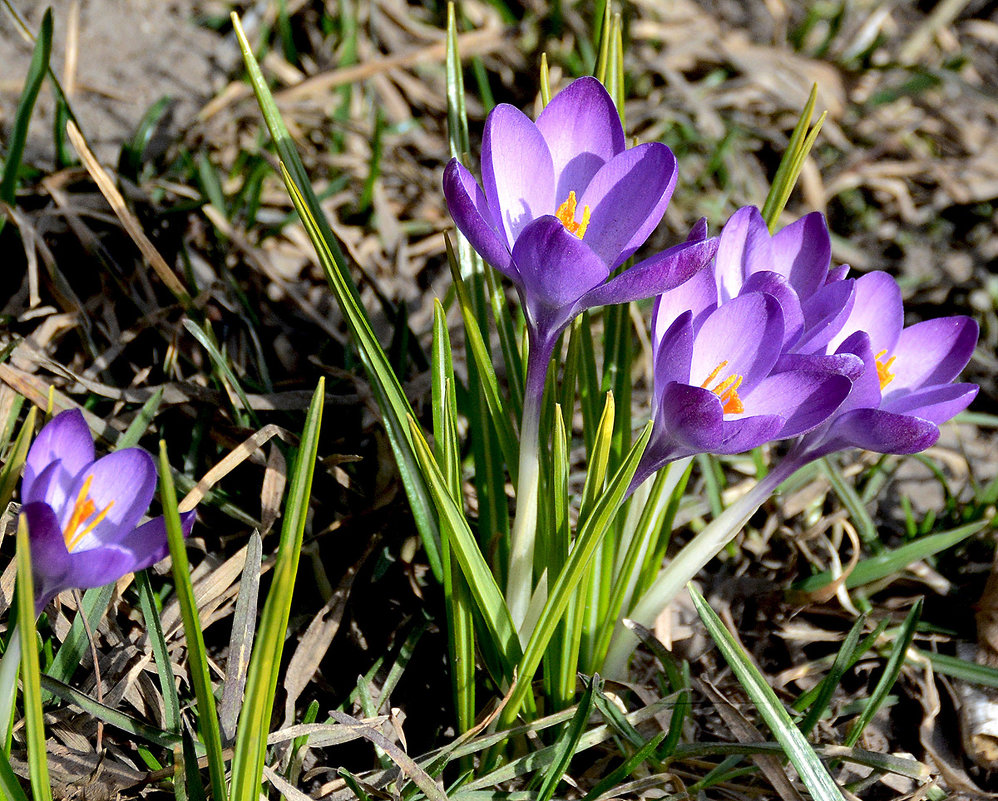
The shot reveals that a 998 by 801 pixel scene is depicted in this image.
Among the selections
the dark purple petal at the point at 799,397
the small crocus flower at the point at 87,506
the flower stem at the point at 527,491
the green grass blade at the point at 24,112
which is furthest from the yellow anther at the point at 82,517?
the green grass blade at the point at 24,112

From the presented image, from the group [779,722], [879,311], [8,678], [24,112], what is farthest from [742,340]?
[24,112]

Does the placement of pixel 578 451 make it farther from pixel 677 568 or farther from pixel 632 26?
pixel 632 26

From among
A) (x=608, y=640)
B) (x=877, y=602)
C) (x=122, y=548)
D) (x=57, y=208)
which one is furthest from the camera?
(x=57, y=208)

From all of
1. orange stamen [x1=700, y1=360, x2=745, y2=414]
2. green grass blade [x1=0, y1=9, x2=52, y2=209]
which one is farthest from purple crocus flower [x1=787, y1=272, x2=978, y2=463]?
green grass blade [x1=0, y1=9, x2=52, y2=209]

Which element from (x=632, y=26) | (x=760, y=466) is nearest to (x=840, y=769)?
(x=760, y=466)

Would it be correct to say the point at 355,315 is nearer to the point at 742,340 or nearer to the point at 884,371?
the point at 742,340

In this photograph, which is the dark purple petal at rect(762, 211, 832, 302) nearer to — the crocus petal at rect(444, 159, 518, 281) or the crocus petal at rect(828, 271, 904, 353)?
the crocus petal at rect(828, 271, 904, 353)

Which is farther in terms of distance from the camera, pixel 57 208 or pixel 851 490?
pixel 57 208
